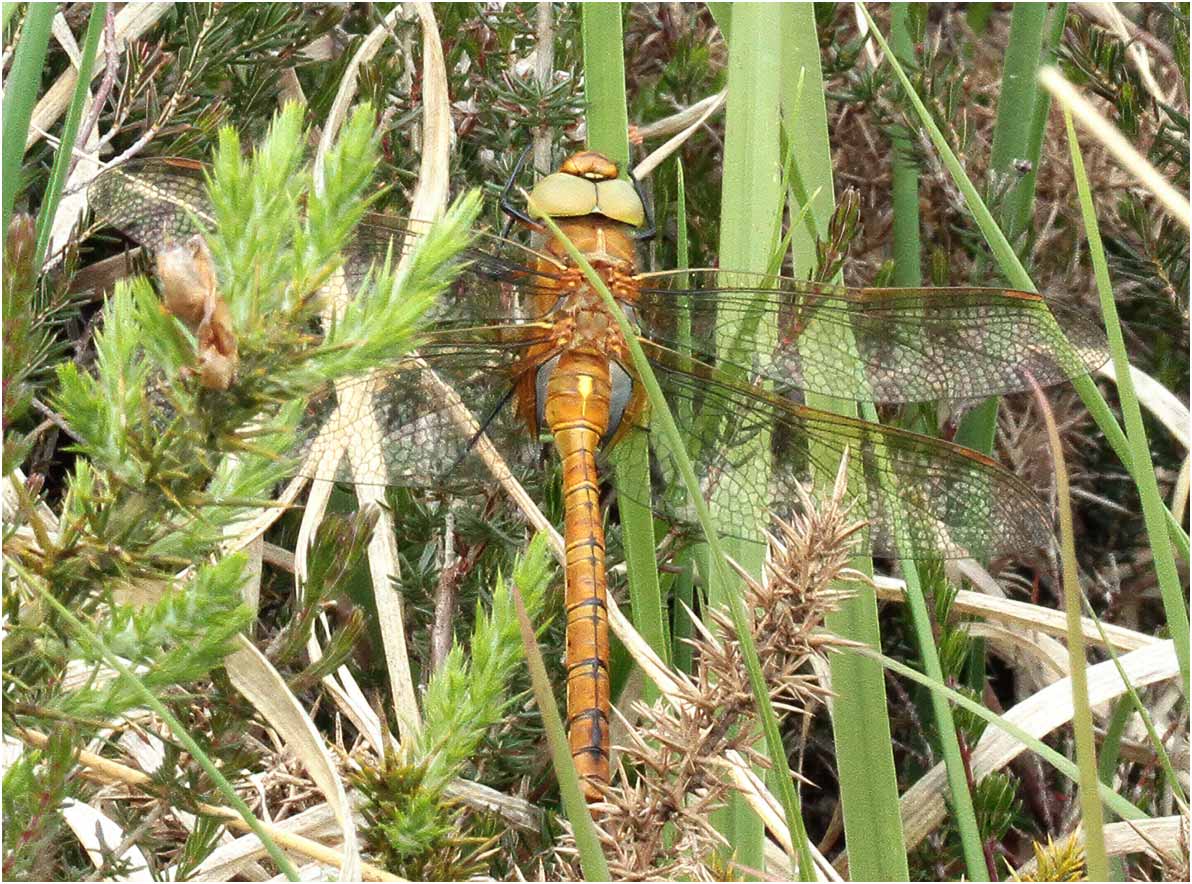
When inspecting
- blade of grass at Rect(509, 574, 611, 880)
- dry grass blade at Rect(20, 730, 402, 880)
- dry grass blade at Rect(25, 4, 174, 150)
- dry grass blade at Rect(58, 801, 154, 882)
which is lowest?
dry grass blade at Rect(58, 801, 154, 882)

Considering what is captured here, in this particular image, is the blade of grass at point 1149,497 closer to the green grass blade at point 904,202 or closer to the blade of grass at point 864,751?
the blade of grass at point 864,751

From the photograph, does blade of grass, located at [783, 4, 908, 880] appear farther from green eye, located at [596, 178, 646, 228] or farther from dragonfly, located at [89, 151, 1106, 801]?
green eye, located at [596, 178, 646, 228]

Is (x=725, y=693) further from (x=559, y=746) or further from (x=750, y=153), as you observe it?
(x=750, y=153)

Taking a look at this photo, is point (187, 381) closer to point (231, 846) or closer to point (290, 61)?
point (231, 846)

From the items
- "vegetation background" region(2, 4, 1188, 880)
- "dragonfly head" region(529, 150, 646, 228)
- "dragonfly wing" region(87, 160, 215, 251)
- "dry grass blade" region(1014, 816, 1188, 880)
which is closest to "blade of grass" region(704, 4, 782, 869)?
"vegetation background" region(2, 4, 1188, 880)

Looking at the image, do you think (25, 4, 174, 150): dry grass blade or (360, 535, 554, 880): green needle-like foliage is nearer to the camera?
(360, 535, 554, 880): green needle-like foliage

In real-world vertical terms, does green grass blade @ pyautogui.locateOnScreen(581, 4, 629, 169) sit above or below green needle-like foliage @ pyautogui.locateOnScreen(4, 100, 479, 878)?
above

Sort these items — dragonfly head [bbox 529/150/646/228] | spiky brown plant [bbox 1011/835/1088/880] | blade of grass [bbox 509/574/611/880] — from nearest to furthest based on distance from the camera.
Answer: blade of grass [bbox 509/574/611/880] < spiky brown plant [bbox 1011/835/1088/880] < dragonfly head [bbox 529/150/646/228]

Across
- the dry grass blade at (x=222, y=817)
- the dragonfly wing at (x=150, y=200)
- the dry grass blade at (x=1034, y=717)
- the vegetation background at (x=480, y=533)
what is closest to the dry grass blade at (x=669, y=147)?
the vegetation background at (x=480, y=533)
